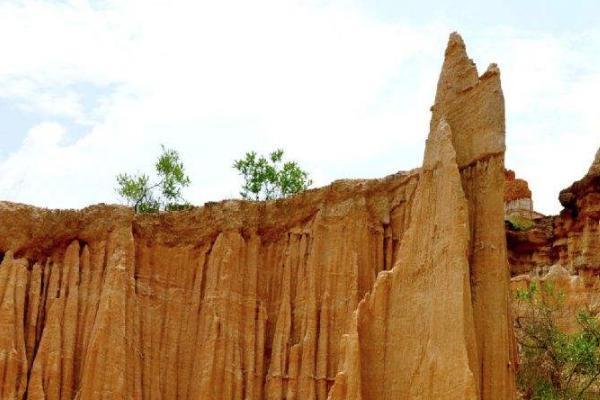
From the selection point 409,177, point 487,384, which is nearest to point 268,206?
point 409,177

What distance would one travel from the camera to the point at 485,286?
2723 centimetres

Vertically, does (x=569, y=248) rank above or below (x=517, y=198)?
below

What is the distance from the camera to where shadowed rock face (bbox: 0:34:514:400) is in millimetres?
27031

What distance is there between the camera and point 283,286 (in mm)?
31922

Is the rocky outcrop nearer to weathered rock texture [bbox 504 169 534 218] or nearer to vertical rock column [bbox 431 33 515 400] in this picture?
vertical rock column [bbox 431 33 515 400]

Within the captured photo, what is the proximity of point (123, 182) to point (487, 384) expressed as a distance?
64.3ft

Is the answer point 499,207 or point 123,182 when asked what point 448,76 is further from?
Answer: point 123,182

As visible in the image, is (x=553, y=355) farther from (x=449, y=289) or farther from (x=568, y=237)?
(x=568, y=237)

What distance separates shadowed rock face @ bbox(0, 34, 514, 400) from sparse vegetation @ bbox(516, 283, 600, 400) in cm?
605

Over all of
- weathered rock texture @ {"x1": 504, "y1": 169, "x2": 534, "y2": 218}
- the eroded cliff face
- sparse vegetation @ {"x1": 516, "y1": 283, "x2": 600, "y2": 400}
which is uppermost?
weathered rock texture @ {"x1": 504, "y1": 169, "x2": 534, "y2": 218}

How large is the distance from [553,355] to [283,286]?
843 centimetres

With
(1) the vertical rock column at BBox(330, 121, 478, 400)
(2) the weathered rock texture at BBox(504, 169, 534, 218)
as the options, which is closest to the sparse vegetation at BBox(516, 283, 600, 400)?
(1) the vertical rock column at BBox(330, 121, 478, 400)

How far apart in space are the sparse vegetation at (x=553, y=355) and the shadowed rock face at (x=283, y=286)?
605cm

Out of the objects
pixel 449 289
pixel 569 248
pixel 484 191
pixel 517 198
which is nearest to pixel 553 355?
pixel 484 191
